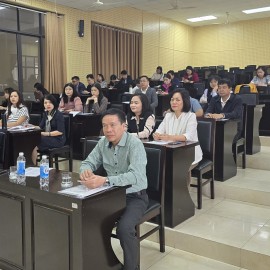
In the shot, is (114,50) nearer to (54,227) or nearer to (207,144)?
(207,144)

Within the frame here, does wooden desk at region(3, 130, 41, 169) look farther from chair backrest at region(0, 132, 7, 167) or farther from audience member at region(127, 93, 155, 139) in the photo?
audience member at region(127, 93, 155, 139)

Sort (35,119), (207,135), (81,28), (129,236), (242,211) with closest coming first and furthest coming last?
(129,236) → (242,211) → (207,135) → (35,119) → (81,28)

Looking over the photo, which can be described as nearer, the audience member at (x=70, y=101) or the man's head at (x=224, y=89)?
the man's head at (x=224, y=89)

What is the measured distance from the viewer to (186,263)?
264cm

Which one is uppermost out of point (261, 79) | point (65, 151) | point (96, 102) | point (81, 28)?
point (81, 28)

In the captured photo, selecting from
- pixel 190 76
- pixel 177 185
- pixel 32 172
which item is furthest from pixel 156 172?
pixel 190 76

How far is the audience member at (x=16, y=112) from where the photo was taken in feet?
15.4

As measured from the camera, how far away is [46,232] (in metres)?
2.02

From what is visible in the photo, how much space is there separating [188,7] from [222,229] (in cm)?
910

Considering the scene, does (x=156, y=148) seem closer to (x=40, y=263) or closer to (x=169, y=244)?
(x=169, y=244)

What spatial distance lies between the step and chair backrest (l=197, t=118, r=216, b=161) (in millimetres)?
569

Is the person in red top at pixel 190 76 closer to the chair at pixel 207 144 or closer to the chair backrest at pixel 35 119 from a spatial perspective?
the chair backrest at pixel 35 119

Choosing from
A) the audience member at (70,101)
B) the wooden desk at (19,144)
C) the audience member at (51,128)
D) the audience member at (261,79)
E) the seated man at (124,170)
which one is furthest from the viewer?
the audience member at (261,79)

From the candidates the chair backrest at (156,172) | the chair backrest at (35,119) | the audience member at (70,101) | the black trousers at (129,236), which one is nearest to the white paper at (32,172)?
the black trousers at (129,236)
